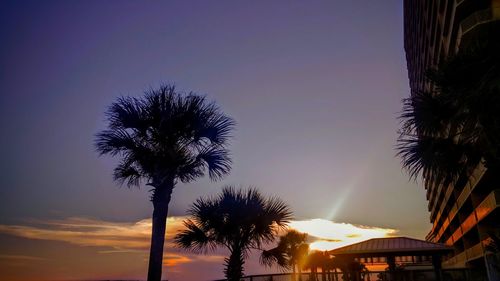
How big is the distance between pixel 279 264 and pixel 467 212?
30.6 m

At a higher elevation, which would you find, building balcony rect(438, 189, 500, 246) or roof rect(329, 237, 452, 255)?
building balcony rect(438, 189, 500, 246)

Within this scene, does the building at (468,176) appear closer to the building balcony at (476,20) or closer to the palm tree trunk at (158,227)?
the building balcony at (476,20)

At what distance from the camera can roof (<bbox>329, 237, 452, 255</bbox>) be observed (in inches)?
911

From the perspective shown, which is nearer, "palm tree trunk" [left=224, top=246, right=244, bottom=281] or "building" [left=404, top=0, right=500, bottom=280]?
"palm tree trunk" [left=224, top=246, right=244, bottom=281]

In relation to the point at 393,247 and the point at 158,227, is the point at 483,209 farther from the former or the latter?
the point at 158,227

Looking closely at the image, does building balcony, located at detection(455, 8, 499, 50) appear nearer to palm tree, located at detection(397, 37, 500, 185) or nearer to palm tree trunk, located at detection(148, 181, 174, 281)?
palm tree, located at detection(397, 37, 500, 185)

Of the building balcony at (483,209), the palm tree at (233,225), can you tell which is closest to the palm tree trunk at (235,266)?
the palm tree at (233,225)

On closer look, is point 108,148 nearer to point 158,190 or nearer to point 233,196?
point 158,190

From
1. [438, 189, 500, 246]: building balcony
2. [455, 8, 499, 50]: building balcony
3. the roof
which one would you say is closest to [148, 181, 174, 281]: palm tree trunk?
the roof

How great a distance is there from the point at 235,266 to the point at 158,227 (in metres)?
5.02

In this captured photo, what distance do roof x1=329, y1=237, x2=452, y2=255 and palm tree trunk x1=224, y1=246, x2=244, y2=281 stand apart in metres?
9.12

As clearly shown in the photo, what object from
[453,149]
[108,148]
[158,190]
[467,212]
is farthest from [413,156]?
[467,212]

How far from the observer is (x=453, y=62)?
37.2 ft

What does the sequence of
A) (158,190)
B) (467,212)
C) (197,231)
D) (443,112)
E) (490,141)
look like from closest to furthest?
(490,141), (443,112), (158,190), (197,231), (467,212)
